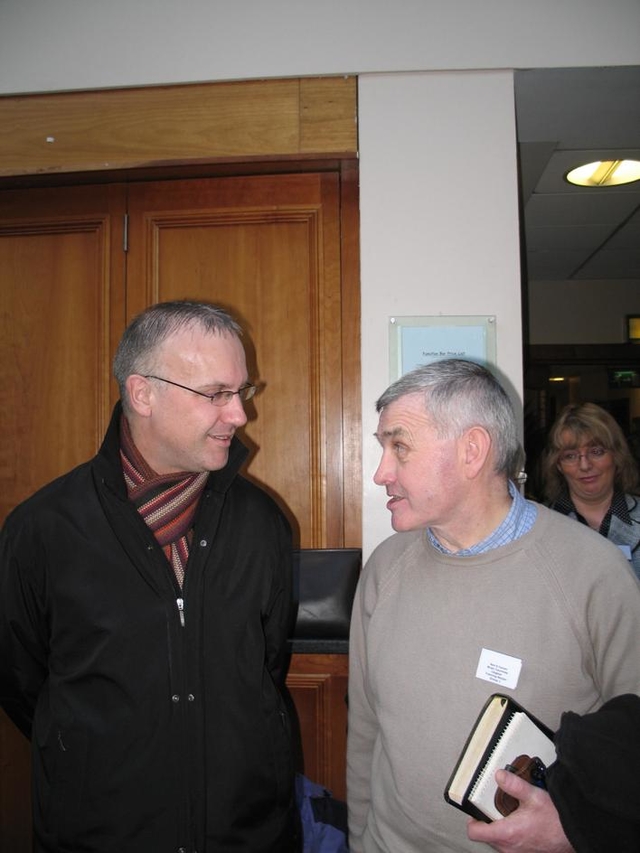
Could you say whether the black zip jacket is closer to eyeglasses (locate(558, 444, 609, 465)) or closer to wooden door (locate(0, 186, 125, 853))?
wooden door (locate(0, 186, 125, 853))

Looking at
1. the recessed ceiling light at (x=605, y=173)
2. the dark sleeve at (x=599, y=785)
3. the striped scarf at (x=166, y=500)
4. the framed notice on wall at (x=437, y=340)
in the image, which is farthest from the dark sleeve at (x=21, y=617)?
the recessed ceiling light at (x=605, y=173)

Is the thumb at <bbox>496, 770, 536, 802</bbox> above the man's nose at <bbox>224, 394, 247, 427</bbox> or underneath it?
underneath

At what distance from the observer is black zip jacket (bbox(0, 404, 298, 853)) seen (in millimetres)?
1232

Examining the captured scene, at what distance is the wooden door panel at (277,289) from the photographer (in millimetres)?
2275

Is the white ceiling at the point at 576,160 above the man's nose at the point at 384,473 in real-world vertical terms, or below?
above

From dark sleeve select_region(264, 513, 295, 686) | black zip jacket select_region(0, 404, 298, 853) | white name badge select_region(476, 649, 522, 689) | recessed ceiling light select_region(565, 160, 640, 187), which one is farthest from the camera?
recessed ceiling light select_region(565, 160, 640, 187)

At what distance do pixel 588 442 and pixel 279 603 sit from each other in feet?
5.31

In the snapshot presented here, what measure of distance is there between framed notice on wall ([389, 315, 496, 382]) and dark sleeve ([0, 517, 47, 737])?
135 cm

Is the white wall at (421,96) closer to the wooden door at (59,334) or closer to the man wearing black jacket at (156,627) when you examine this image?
the wooden door at (59,334)

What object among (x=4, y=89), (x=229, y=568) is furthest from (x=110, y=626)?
(x=4, y=89)

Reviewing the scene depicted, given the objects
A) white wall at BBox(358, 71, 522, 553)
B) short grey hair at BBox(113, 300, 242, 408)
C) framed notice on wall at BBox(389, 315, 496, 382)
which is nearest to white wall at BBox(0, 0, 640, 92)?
white wall at BBox(358, 71, 522, 553)

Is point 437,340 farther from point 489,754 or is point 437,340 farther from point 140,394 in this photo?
point 489,754

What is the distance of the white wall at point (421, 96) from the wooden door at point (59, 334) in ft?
2.15

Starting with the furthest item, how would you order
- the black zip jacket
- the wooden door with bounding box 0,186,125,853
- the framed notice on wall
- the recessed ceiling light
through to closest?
the recessed ceiling light
the wooden door with bounding box 0,186,125,853
the framed notice on wall
the black zip jacket
